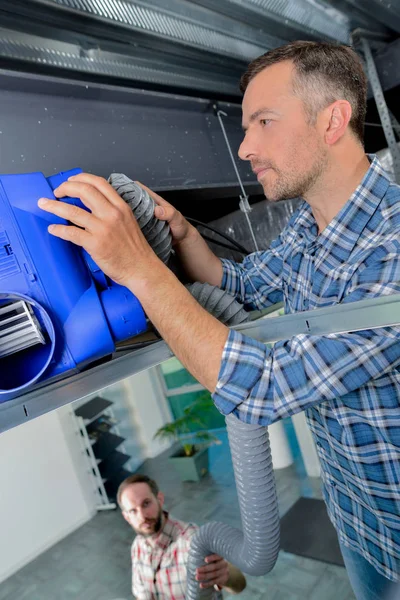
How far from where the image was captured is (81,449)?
334 centimetres

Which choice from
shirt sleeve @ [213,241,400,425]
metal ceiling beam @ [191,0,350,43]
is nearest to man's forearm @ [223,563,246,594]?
shirt sleeve @ [213,241,400,425]

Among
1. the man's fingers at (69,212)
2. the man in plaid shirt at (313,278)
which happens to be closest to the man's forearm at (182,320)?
the man in plaid shirt at (313,278)

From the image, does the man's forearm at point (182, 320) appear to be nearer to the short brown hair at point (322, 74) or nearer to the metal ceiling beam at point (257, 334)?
the metal ceiling beam at point (257, 334)

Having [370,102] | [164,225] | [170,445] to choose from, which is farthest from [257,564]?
[170,445]

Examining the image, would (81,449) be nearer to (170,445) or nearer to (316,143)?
(170,445)

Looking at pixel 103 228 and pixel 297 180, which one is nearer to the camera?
pixel 103 228

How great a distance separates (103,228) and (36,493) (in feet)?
8.12

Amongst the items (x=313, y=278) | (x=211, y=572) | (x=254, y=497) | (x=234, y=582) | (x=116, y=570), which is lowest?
(x=116, y=570)

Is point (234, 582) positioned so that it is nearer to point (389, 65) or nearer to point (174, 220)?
point (174, 220)

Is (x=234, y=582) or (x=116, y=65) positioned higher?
(x=116, y=65)

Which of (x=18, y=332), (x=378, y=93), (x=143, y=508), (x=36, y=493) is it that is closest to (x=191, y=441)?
(x=36, y=493)

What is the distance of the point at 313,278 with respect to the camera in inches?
34.5

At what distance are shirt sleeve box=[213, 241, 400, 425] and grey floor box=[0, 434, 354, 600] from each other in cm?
244

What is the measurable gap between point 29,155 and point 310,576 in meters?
2.97
